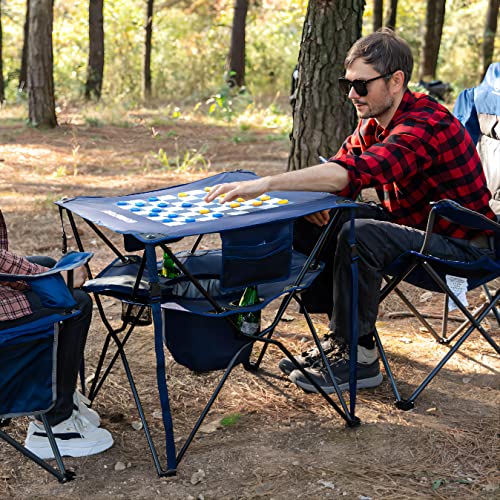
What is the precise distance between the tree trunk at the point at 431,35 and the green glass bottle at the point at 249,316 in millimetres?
14066

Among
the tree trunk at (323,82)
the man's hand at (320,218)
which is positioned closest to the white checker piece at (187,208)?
the man's hand at (320,218)

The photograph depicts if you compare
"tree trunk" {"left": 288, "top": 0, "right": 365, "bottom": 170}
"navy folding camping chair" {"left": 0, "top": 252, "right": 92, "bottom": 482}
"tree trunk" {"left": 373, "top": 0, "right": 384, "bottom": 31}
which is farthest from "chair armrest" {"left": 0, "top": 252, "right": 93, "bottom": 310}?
"tree trunk" {"left": 373, "top": 0, "right": 384, "bottom": 31}

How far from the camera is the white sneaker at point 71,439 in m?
2.65

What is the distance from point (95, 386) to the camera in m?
3.07

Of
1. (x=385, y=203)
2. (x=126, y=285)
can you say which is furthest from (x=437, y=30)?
(x=126, y=285)

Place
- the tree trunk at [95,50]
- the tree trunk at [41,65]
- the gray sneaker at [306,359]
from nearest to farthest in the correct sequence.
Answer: the gray sneaker at [306,359], the tree trunk at [41,65], the tree trunk at [95,50]

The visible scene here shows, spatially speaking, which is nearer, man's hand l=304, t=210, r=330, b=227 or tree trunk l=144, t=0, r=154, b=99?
man's hand l=304, t=210, r=330, b=227

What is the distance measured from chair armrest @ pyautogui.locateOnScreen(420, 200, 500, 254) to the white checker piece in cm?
57

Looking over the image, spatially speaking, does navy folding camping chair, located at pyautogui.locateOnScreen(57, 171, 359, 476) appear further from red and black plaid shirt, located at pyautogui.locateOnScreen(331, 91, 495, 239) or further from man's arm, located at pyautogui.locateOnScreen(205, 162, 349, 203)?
red and black plaid shirt, located at pyautogui.locateOnScreen(331, 91, 495, 239)

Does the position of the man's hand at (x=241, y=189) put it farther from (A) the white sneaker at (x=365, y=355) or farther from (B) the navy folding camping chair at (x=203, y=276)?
(A) the white sneaker at (x=365, y=355)

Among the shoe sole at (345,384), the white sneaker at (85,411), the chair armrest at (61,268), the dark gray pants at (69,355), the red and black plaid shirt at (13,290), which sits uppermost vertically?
the chair armrest at (61,268)

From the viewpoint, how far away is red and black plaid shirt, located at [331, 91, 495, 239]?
112 inches

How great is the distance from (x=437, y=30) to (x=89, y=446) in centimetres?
1515

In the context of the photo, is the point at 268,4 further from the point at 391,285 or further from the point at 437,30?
the point at 391,285
